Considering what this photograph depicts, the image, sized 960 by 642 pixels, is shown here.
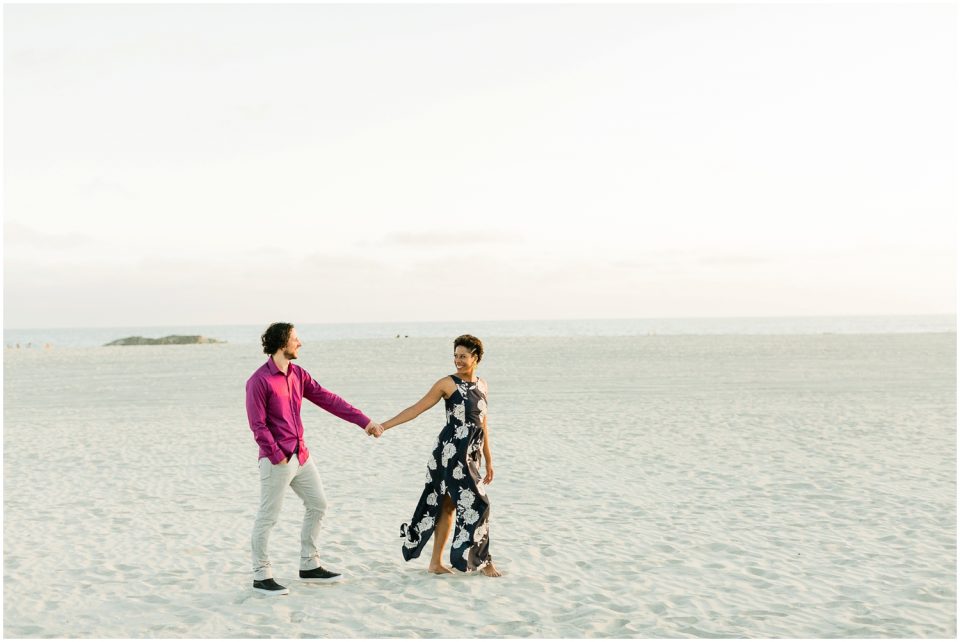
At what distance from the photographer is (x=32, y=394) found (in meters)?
23.5

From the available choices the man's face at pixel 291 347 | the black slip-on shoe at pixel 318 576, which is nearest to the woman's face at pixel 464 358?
the man's face at pixel 291 347

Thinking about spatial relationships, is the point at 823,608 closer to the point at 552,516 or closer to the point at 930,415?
the point at 552,516

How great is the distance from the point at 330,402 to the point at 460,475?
1.13 m

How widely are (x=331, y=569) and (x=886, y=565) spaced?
14.4 ft

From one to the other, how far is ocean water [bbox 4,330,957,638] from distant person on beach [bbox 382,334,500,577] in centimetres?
22

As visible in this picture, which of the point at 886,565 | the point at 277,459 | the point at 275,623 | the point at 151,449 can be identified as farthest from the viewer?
the point at 151,449

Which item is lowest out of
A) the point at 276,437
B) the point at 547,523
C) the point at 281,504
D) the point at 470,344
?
the point at 547,523

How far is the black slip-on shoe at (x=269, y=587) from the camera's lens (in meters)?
5.95

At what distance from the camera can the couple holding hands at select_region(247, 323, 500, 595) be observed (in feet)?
19.2

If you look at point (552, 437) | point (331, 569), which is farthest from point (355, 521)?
point (552, 437)

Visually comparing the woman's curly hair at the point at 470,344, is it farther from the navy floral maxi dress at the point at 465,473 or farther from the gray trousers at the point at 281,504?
the gray trousers at the point at 281,504

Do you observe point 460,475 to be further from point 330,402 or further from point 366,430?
point 330,402

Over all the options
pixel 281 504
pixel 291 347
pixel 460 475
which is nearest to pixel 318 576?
pixel 281 504

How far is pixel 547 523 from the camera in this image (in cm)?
820
